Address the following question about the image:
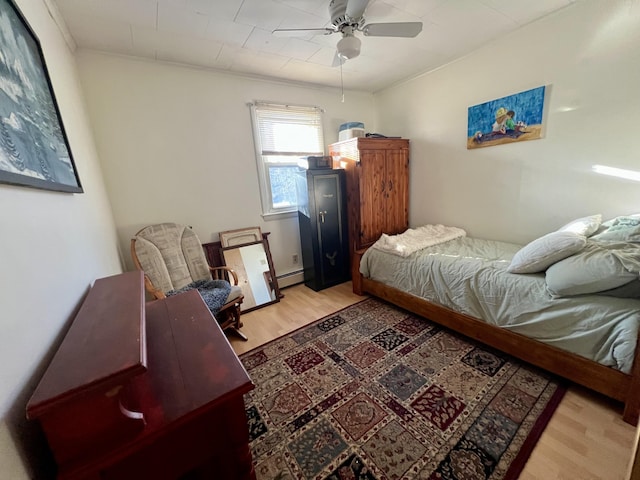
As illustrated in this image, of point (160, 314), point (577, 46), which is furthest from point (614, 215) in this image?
point (160, 314)

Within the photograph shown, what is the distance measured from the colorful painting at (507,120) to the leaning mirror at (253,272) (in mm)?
2671

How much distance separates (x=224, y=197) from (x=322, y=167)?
1199 millimetres

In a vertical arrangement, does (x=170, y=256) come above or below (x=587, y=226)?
below

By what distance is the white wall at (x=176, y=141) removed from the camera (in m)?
2.28

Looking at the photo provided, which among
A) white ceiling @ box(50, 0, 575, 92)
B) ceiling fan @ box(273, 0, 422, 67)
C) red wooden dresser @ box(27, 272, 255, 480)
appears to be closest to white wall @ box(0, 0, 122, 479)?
red wooden dresser @ box(27, 272, 255, 480)

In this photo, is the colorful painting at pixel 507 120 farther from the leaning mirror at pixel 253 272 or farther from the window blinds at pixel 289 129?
the leaning mirror at pixel 253 272

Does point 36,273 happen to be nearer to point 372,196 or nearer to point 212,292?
point 212,292

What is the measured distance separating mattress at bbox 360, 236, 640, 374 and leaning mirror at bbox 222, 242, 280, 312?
119cm

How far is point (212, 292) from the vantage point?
6.99 ft

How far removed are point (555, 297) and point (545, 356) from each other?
397mm

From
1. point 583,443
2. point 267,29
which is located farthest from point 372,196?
point 583,443

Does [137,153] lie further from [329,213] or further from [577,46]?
[577,46]

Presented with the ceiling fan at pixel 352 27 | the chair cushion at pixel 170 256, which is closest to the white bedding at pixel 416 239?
the ceiling fan at pixel 352 27

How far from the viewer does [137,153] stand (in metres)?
2.41
